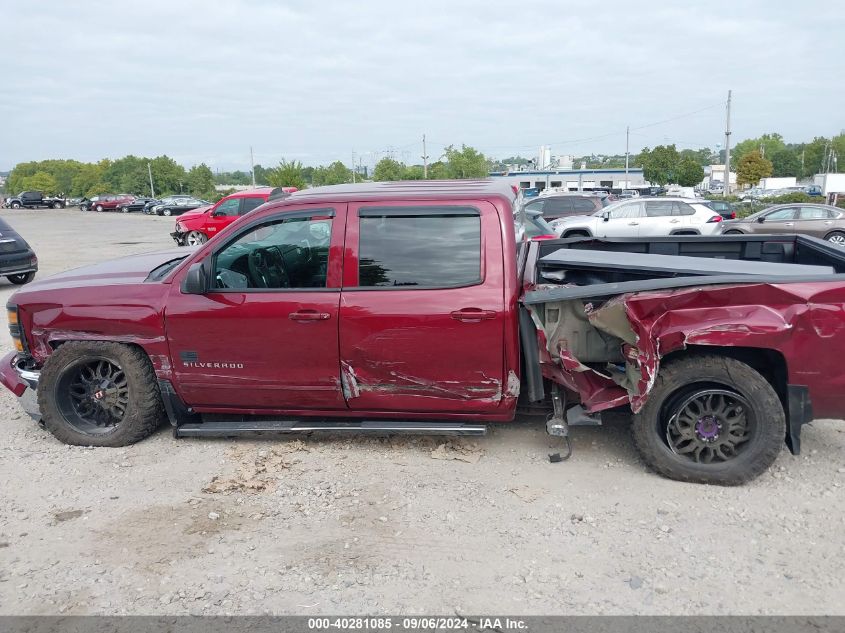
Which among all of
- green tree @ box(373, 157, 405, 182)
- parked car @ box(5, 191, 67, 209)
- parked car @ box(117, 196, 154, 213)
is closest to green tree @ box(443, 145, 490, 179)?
green tree @ box(373, 157, 405, 182)

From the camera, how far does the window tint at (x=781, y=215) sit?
18.6m

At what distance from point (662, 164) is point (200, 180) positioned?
196 feet

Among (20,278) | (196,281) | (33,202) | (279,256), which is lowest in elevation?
(20,278)

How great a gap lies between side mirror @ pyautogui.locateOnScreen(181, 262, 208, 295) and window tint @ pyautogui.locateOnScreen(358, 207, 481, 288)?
1067 millimetres

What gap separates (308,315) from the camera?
4184 mm

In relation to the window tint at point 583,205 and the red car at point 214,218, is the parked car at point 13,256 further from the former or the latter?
the window tint at point 583,205

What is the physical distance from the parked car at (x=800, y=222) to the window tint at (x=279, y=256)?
53.1ft

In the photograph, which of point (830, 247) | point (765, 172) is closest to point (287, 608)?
point (830, 247)

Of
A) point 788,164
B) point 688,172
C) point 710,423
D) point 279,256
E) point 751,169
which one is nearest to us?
point 710,423

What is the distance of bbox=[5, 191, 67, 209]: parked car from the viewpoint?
62.9 meters

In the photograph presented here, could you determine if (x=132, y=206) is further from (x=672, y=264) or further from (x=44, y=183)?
(x=44, y=183)

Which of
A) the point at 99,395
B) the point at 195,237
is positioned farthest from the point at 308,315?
the point at 195,237

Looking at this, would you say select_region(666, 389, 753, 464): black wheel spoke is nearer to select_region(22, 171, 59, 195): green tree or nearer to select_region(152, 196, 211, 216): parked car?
select_region(152, 196, 211, 216): parked car

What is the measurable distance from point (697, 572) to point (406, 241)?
252 cm
